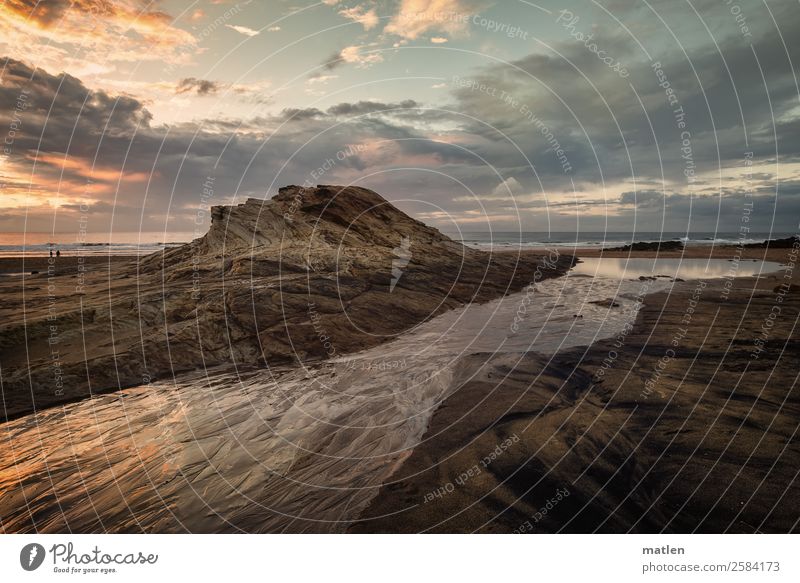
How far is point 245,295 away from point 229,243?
8.33 metres

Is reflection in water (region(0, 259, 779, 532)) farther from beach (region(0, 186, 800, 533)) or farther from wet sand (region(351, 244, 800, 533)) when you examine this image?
wet sand (region(351, 244, 800, 533))

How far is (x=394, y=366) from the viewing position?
37.7 ft

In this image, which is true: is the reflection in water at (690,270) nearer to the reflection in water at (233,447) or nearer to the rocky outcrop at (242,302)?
the rocky outcrop at (242,302)

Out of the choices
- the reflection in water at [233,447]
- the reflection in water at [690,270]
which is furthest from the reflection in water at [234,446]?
the reflection in water at [690,270]

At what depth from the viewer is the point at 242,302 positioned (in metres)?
14.7

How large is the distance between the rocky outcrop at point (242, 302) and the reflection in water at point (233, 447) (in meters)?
1.47

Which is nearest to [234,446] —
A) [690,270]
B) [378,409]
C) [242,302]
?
[378,409]

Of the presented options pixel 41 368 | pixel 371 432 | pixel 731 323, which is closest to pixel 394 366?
pixel 371 432

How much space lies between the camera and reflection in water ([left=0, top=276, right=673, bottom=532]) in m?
5.55

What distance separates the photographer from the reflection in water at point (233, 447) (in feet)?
18.2

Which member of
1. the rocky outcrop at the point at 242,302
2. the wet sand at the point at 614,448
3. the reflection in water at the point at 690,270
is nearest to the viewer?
the wet sand at the point at 614,448

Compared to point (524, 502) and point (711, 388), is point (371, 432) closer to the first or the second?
point (524, 502)

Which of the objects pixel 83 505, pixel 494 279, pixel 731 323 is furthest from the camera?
pixel 494 279

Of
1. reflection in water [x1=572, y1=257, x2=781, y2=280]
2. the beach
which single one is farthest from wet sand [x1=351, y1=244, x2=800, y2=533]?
reflection in water [x1=572, y1=257, x2=781, y2=280]
